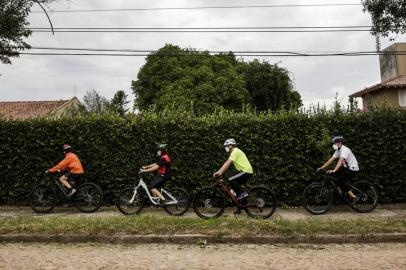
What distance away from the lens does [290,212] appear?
11109 millimetres

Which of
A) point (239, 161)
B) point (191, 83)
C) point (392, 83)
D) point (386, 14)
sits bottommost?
point (239, 161)

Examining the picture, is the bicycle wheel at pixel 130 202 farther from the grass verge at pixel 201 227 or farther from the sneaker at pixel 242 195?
the sneaker at pixel 242 195

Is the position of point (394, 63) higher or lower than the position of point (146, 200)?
higher

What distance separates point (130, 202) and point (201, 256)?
4.61 meters

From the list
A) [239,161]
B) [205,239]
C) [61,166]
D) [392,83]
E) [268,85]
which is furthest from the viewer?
[268,85]

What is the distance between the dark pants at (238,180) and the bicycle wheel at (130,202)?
257 centimetres

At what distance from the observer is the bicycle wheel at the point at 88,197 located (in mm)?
11625

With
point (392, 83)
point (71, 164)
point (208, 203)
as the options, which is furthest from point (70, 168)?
point (392, 83)

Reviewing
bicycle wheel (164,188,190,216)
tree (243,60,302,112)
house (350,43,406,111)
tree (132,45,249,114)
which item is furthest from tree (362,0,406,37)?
tree (243,60,302,112)

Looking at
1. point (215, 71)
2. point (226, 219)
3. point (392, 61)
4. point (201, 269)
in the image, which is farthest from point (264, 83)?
point (201, 269)

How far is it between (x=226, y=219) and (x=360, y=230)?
8.72 feet

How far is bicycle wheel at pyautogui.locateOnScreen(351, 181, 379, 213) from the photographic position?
1084 cm

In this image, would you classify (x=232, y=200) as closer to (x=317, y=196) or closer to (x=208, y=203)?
(x=208, y=203)

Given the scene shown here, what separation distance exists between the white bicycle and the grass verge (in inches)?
74.2
